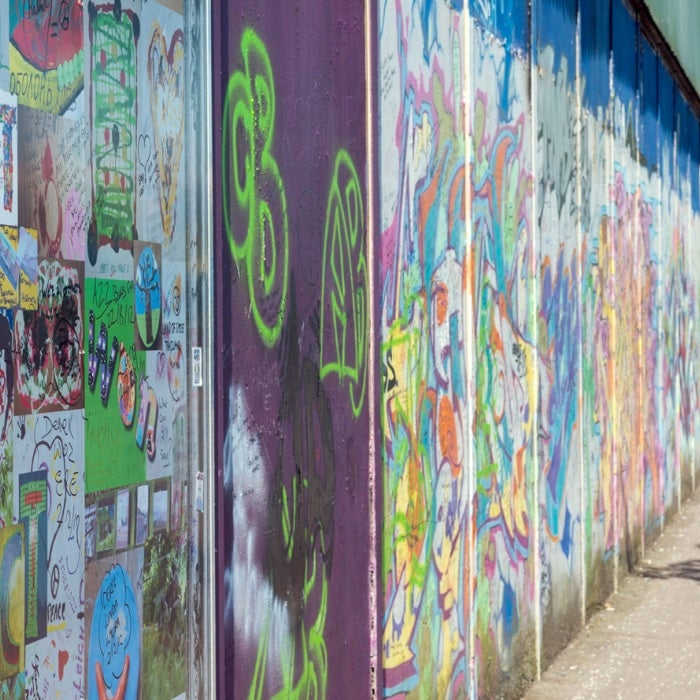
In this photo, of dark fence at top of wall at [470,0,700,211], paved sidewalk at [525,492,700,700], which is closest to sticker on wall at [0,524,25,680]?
dark fence at top of wall at [470,0,700,211]

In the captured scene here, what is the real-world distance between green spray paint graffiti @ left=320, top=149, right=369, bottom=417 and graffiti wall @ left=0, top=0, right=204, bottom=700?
3.08ft

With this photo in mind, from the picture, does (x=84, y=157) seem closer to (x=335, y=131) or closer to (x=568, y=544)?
(x=335, y=131)

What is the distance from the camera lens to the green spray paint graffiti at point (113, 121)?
3016mm

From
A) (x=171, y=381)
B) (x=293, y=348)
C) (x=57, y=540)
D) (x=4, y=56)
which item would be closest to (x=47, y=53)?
(x=4, y=56)

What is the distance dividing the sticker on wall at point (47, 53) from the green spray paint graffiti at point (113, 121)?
0.07 metres

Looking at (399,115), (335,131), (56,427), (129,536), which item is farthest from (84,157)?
(399,115)

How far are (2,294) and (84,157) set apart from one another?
1.43 feet

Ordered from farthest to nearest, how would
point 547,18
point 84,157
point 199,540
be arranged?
point 547,18 → point 199,540 → point 84,157

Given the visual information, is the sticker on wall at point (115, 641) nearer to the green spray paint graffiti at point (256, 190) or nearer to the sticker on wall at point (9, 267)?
the sticker on wall at point (9, 267)

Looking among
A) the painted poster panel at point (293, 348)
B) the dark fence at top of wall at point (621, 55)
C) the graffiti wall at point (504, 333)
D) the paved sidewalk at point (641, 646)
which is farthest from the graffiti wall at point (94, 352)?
the paved sidewalk at point (641, 646)

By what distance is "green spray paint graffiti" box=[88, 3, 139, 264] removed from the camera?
302 centimetres

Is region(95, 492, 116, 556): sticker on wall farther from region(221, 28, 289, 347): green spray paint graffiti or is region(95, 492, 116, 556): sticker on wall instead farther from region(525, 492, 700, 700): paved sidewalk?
region(525, 492, 700, 700): paved sidewalk

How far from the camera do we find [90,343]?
297 cm

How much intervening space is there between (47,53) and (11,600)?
1145 mm
